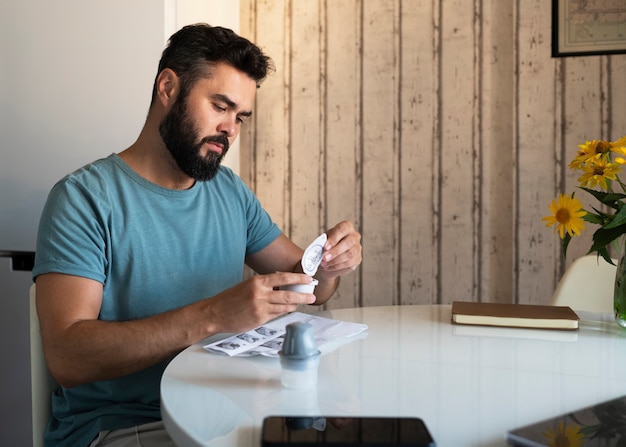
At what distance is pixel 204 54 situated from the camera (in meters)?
1.73

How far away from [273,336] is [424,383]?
14.8 inches

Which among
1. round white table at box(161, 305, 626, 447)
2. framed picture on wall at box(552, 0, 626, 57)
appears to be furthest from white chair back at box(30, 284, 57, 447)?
framed picture on wall at box(552, 0, 626, 57)

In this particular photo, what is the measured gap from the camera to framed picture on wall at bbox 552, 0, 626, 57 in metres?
2.52

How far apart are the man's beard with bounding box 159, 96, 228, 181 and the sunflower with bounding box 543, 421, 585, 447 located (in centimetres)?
112

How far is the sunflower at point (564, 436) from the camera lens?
750 millimetres

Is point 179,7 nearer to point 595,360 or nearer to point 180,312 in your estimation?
point 180,312

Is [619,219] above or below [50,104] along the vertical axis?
below

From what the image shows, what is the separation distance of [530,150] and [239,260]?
1324mm

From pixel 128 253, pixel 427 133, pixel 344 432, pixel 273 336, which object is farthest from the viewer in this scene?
pixel 427 133

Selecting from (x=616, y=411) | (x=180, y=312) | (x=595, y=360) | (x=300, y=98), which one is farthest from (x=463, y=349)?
(x=300, y=98)

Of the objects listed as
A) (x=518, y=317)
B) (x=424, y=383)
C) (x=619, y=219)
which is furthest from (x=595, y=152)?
(x=424, y=383)

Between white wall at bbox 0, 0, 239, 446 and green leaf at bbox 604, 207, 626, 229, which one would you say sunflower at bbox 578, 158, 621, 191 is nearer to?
green leaf at bbox 604, 207, 626, 229

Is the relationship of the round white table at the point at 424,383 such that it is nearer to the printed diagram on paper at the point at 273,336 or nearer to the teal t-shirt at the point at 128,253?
the printed diagram on paper at the point at 273,336

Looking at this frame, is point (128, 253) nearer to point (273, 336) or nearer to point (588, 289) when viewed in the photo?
point (273, 336)
